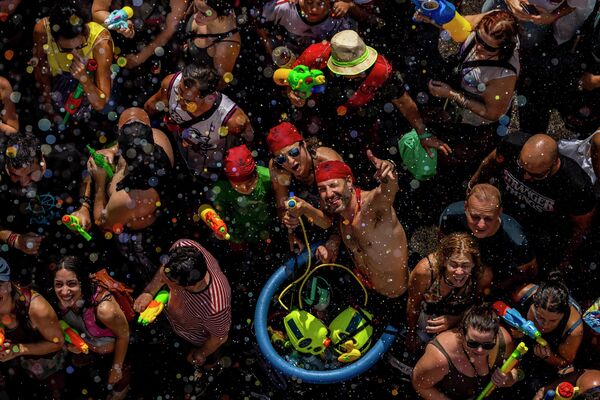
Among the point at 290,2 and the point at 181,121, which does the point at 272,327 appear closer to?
the point at 181,121

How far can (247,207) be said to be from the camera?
700cm

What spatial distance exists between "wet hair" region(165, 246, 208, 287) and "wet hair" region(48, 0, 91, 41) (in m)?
1.85

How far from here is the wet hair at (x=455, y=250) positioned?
640 centimetres

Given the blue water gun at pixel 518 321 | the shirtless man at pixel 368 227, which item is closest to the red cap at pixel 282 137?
the shirtless man at pixel 368 227

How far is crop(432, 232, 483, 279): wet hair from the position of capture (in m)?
6.40

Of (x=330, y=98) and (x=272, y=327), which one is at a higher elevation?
(x=330, y=98)

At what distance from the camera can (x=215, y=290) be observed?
6.59 meters

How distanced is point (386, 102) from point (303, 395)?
98.2 inches

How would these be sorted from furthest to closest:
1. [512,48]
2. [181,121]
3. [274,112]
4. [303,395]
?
[274,112], [303,395], [181,121], [512,48]

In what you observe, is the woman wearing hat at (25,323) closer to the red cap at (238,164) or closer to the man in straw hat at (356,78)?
the red cap at (238,164)

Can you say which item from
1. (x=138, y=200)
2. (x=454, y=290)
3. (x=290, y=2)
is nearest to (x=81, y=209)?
(x=138, y=200)

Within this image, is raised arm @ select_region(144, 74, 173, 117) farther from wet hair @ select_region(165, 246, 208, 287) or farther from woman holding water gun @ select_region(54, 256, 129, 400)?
woman holding water gun @ select_region(54, 256, 129, 400)

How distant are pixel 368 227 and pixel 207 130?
4.75ft

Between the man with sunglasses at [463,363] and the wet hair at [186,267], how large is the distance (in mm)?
1709
